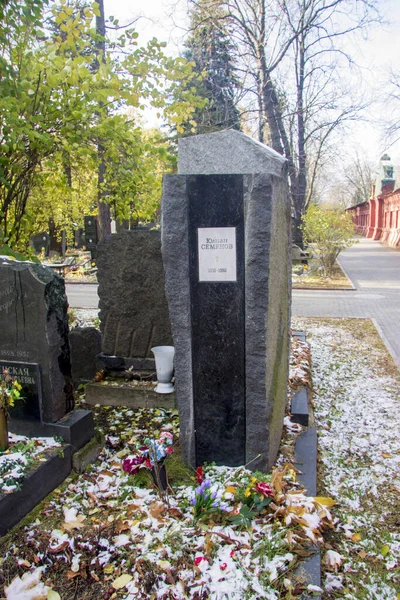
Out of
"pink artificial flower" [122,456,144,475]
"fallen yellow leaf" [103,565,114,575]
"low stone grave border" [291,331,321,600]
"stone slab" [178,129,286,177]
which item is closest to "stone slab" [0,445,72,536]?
"pink artificial flower" [122,456,144,475]

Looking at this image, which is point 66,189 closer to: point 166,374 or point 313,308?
point 166,374

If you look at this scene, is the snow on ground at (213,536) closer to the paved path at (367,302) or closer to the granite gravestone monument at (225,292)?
the granite gravestone monument at (225,292)

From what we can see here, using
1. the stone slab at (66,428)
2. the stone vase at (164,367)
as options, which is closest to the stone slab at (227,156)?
the stone vase at (164,367)

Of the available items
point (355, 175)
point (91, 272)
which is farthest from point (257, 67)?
point (355, 175)

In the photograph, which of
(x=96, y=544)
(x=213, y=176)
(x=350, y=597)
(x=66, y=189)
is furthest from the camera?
(x=66, y=189)

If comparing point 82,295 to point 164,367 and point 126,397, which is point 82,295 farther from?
point 164,367

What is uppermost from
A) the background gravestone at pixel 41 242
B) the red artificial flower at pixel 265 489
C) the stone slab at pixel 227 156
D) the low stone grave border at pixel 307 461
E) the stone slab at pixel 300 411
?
the stone slab at pixel 227 156

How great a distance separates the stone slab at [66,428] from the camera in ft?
11.0

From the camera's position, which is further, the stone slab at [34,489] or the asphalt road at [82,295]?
the asphalt road at [82,295]

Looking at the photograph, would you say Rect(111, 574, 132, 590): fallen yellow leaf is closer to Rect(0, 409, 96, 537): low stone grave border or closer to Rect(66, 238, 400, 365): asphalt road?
Rect(0, 409, 96, 537): low stone grave border

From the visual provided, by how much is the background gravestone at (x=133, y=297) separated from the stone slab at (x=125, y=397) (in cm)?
37

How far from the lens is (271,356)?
10.5 ft

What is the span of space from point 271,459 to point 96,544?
4.45ft

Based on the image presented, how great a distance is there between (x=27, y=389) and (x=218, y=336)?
1.57 m
